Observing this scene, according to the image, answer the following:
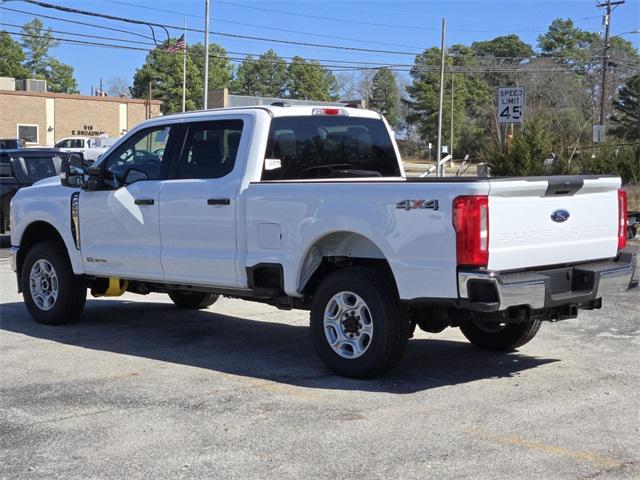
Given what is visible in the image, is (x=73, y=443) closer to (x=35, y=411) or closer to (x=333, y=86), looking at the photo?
(x=35, y=411)

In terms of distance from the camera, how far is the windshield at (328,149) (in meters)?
7.66

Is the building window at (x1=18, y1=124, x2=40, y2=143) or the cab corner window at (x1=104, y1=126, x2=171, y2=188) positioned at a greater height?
the building window at (x1=18, y1=124, x2=40, y2=143)

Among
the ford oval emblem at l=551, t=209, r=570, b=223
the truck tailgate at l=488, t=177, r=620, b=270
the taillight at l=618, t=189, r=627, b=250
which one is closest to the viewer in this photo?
the truck tailgate at l=488, t=177, r=620, b=270

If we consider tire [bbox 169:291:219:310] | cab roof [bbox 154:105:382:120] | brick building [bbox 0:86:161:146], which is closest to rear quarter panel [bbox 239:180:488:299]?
cab roof [bbox 154:105:382:120]

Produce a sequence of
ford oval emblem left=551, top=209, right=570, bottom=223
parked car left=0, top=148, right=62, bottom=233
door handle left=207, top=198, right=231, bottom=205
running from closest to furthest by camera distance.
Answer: ford oval emblem left=551, top=209, right=570, bottom=223 → door handle left=207, top=198, right=231, bottom=205 → parked car left=0, top=148, right=62, bottom=233

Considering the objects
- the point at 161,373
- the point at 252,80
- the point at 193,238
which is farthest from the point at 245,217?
the point at 252,80

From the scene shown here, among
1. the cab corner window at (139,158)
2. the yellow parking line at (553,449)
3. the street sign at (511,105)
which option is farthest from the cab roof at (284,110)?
the street sign at (511,105)

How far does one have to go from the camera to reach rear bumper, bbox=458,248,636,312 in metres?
5.99

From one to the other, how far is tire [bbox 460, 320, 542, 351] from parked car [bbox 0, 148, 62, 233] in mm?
11526

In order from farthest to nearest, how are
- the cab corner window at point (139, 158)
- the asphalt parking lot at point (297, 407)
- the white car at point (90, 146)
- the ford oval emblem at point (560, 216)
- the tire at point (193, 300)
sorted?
1. the white car at point (90, 146)
2. the tire at point (193, 300)
3. the cab corner window at point (139, 158)
4. the ford oval emblem at point (560, 216)
5. the asphalt parking lot at point (297, 407)

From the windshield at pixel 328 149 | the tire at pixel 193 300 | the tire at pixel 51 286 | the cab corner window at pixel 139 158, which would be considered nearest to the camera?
the windshield at pixel 328 149

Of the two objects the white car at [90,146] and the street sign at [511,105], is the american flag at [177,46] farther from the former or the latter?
the street sign at [511,105]

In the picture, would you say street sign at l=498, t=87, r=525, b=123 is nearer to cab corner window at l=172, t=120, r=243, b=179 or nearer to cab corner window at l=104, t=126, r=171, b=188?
cab corner window at l=104, t=126, r=171, b=188

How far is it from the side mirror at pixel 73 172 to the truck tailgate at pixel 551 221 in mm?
4339
